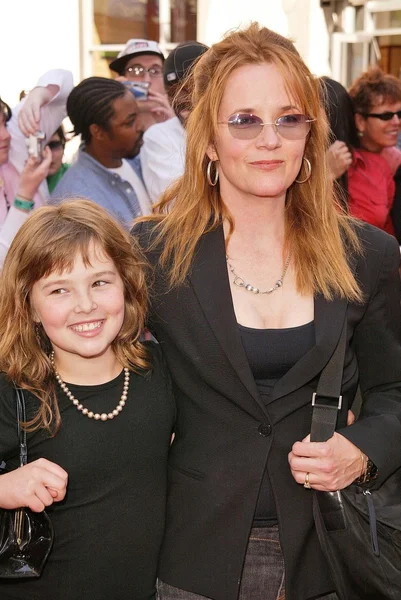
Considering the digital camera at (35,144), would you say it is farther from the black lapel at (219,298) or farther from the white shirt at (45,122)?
the black lapel at (219,298)

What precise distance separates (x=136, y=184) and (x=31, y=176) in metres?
0.59

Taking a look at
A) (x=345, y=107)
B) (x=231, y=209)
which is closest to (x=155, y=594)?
(x=231, y=209)

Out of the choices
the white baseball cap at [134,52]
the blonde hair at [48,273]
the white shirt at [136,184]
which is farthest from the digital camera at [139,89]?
the blonde hair at [48,273]

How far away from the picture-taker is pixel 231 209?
260 centimetres

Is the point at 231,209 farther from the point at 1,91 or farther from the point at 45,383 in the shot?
the point at 1,91

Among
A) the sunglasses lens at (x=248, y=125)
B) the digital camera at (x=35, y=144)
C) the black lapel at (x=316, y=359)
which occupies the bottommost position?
the black lapel at (x=316, y=359)

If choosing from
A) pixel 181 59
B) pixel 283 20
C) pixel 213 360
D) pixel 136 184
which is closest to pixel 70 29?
pixel 283 20

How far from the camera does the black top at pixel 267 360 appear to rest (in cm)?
238

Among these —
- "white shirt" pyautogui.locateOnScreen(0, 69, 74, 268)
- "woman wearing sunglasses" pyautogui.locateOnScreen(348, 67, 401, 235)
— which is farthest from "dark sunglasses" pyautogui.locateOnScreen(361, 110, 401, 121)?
"white shirt" pyautogui.locateOnScreen(0, 69, 74, 268)

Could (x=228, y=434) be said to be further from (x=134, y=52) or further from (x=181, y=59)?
(x=134, y=52)

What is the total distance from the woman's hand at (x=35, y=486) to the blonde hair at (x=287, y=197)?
0.62 m

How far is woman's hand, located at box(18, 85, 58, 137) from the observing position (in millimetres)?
5230

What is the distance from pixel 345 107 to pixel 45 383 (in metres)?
3.88

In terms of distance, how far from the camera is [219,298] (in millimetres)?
2434
